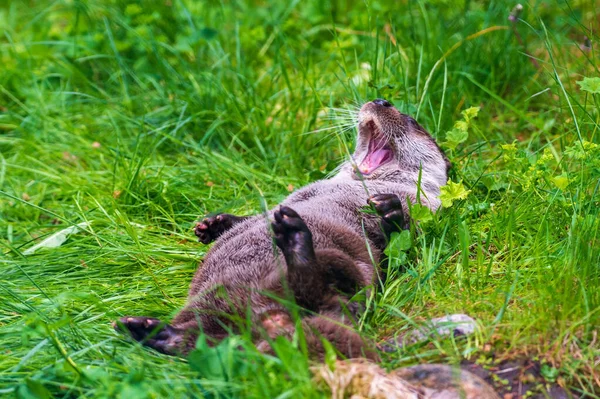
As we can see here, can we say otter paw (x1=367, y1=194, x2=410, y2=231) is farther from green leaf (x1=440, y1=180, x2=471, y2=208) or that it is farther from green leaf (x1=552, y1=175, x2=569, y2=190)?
green leaf (x1=552, y1=175, x2=569, y2=190)

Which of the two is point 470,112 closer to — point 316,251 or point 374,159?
point 374,159

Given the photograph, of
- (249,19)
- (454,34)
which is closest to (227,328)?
(454,34)

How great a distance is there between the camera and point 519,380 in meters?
2.44

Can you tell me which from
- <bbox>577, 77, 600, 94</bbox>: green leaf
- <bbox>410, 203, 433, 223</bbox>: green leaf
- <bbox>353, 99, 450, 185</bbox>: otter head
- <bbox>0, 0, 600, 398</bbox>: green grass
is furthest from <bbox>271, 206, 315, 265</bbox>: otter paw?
<bbox>577, 77, 600, 94</bbox>: green leaf

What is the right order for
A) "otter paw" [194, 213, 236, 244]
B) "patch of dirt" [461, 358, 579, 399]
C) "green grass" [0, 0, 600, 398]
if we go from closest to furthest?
"patch of dirt" [461, 358, 579, 399]
"green grass" [0, 0, 600, 398]
"otter paw" [194, 213, 236, 244]

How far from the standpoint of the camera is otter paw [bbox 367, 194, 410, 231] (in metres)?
3.18

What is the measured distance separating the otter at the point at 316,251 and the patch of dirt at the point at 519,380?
1.15 feet

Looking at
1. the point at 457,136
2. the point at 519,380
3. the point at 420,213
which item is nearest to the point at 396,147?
the point at 457,136

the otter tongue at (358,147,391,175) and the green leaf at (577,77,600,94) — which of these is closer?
the green leaf at (577,77,600,94)

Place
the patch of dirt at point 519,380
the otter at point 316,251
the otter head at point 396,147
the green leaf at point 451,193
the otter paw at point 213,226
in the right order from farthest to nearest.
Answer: the otter head at point 396,147
the otter paw at point 213,226
the green leaf at point 451,193
the otter at point 316,251
the patch of dirt at point 519,380

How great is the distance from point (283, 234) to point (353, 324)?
0.40 metres

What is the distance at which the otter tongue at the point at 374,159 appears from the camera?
386 cm

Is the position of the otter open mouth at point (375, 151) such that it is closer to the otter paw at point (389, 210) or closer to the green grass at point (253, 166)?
the green grass at point (253, 166)

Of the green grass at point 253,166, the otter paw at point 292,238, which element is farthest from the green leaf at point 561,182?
the otter paw at point 292,238
